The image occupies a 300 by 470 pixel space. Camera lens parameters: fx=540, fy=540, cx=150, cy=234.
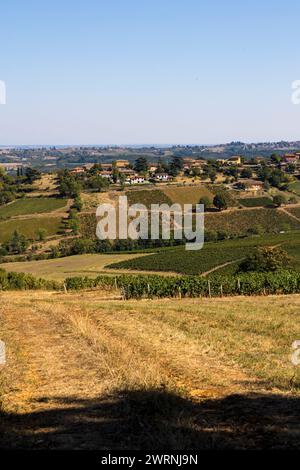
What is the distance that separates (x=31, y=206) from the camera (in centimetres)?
13325

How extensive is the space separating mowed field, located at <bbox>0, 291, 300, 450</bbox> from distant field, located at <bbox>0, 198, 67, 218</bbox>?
363 ft

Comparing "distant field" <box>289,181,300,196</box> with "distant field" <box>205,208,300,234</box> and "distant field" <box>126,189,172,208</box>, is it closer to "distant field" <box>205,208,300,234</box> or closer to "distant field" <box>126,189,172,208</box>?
"distant field" <box>205,208,300,234</box>

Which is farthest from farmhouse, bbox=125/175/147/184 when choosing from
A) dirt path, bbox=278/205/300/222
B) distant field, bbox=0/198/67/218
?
dirt path, bbox=278/205/300/222

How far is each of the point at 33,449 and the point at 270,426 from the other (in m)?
3.73

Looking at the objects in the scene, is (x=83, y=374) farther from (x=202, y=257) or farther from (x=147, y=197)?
(x=147, y=197)

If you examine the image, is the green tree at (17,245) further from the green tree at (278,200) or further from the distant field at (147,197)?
the green tree at (278,200)

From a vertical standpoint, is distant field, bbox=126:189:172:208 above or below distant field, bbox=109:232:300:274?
above

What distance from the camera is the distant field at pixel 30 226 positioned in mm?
116938

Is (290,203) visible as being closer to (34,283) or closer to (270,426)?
(34,283)

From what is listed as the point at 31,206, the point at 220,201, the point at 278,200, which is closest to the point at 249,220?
the point at 220,201

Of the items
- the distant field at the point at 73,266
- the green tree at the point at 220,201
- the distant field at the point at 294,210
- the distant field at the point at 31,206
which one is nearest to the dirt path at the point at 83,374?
the distant field at the point at 73,266

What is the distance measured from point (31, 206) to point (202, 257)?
6255 cm

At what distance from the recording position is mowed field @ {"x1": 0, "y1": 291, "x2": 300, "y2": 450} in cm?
826
